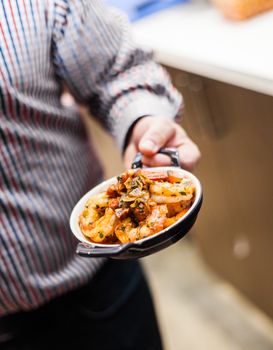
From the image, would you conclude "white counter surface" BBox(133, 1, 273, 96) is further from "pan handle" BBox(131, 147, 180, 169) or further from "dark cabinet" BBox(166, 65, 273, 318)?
"pan handle" BBox(131, 147, 180, 169)

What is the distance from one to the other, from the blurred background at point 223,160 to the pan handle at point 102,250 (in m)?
0.44

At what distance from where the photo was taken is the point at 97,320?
89 centimetres

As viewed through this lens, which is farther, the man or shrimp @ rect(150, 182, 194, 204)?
the man

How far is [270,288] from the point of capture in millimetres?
1303

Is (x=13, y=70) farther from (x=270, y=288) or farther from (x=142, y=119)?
(x=270, y=288)

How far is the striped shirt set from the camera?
717mm

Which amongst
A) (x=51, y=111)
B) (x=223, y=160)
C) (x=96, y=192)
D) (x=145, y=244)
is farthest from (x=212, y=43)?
(x=145, y=244)

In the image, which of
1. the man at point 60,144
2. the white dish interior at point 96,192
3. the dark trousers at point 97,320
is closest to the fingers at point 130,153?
the man at point 60,144

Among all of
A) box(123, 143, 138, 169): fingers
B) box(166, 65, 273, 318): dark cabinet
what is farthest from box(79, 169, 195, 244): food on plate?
box(166, 65, 273, 318): dark cabinet

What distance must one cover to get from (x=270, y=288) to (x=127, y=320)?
21.1 inches

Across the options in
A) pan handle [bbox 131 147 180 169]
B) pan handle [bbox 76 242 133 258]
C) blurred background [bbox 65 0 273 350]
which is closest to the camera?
pan handle [bbox 76 242 133 258]

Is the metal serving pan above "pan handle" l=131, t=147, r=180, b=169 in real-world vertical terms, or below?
above

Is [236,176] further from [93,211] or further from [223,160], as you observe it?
[93,211]

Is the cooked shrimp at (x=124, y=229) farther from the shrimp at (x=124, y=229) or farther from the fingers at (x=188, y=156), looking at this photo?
the fingers at (x=188, y=156)
